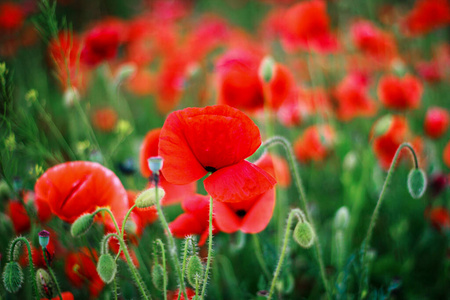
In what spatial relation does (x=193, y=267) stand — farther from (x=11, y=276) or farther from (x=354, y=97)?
(x=354, y=97)

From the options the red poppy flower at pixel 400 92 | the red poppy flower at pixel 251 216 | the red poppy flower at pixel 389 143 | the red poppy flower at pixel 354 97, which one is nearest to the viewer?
the red poppy flower at pixel 251 216

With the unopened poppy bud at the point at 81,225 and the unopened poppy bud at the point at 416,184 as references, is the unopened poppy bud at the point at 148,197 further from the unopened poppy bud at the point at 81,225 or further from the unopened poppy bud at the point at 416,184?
the unopened poppy bud at the point at 416,184

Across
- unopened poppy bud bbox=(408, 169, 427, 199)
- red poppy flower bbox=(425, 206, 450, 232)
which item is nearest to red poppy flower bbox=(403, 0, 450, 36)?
red poppy flower bbox=(425, 206, 450, 232)

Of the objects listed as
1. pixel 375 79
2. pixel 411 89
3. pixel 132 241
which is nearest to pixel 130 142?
pixel 132 241

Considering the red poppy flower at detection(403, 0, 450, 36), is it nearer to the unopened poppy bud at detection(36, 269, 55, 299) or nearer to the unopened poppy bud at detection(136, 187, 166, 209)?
the unopened poppy bud at detection(136, 187, 166, 209)

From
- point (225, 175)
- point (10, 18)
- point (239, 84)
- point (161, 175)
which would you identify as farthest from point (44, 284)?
point (10, 18)

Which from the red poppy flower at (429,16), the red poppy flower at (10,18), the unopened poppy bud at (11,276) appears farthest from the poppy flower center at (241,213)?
the red poppy flower at (10,18)
